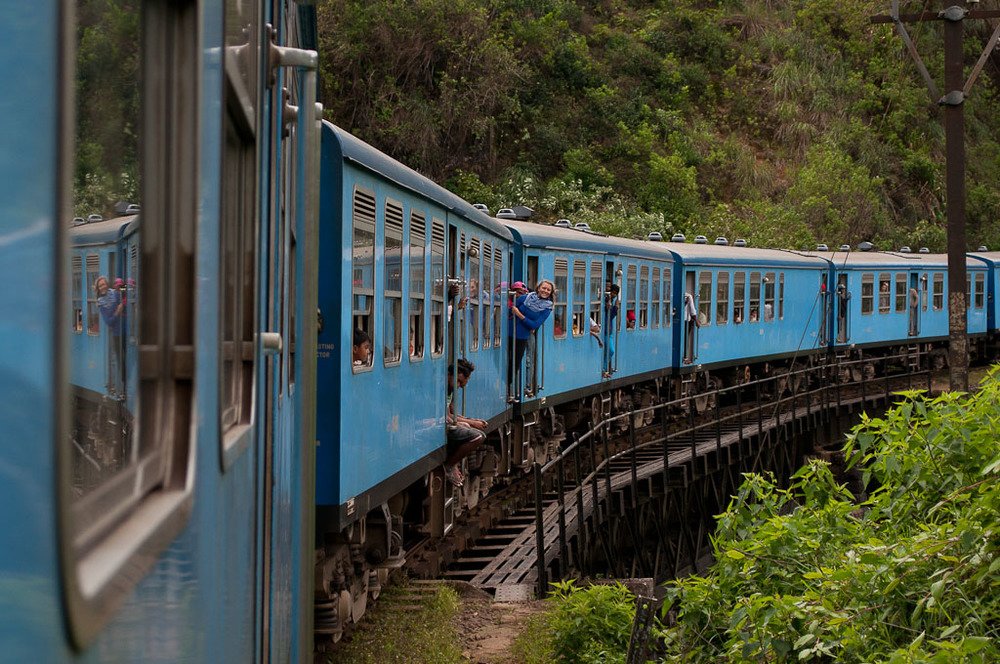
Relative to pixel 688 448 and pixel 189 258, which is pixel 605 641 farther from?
pixel 688 448

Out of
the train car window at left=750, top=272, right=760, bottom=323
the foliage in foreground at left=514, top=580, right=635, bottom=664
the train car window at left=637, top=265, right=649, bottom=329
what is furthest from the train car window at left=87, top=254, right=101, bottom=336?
the train car window at left=750, top=272, right=760, bottom=323

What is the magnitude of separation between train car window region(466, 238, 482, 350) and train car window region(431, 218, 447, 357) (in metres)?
1.65

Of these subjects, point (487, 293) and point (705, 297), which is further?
point (705, 297)

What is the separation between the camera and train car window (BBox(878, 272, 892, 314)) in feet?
107

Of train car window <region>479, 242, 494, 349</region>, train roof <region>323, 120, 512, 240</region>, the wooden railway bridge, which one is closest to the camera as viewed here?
train roof <region>323, 120, 512, 240</region>

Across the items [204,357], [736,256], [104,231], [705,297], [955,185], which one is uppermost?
[955,185]

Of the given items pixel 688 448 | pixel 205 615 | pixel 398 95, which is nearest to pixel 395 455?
pixel 205 615

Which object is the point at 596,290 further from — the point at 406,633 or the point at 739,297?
the point at 406,633

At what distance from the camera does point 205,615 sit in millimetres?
1917

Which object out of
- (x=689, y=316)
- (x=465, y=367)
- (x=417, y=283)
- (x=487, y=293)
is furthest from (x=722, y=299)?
(x=417, y=283)

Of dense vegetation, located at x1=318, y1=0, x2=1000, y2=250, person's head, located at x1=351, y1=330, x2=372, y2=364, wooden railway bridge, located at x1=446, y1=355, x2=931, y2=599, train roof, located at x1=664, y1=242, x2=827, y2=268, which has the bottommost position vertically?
wooden railway bridge, located at x1=446, y1=355, x2=931, y2=599

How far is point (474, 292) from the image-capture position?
13000mm

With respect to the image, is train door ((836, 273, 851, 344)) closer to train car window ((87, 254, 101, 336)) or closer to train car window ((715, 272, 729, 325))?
train car window ((715, 272, 729, 325))

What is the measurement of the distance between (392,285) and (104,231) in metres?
7.65
